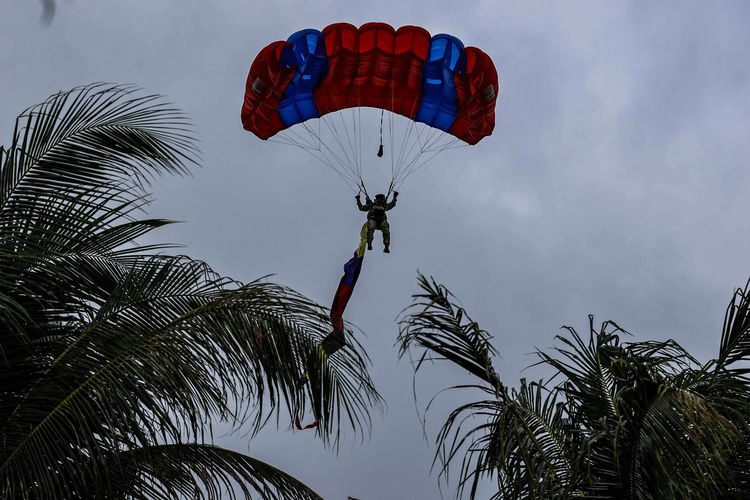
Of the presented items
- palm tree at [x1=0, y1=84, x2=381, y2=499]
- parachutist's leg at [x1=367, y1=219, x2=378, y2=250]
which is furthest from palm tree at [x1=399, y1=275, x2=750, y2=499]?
parachutist's leg at [x1=367, y1=219, x2=378, y2=250]

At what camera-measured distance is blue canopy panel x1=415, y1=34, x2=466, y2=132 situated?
18.5 m

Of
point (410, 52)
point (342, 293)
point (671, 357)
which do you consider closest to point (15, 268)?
point (671, 357)

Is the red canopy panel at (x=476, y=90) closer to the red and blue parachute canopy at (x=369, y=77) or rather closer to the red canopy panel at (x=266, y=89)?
the red and blue parachute canopy at (x=369, y=77)

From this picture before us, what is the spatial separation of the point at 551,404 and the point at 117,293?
10.4 ft

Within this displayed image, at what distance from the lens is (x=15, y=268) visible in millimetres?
6691

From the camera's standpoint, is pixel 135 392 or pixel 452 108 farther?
pixel 452 108

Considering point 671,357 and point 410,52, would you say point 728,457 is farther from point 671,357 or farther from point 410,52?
point 410,52

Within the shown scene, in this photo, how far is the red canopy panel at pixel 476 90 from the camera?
60.6 feet

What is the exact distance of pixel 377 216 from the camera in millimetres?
17438

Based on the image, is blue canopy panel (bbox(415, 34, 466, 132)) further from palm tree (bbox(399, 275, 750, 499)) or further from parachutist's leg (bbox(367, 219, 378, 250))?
palm tree (bbox(399, 275, 750, 499))

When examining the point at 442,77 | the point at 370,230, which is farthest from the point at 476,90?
the point at 370,230

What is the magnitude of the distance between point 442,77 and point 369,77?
131 centimetres

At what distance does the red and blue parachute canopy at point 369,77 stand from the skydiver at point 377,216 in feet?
7.47

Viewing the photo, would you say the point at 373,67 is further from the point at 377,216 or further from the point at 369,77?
the point at 377,216
